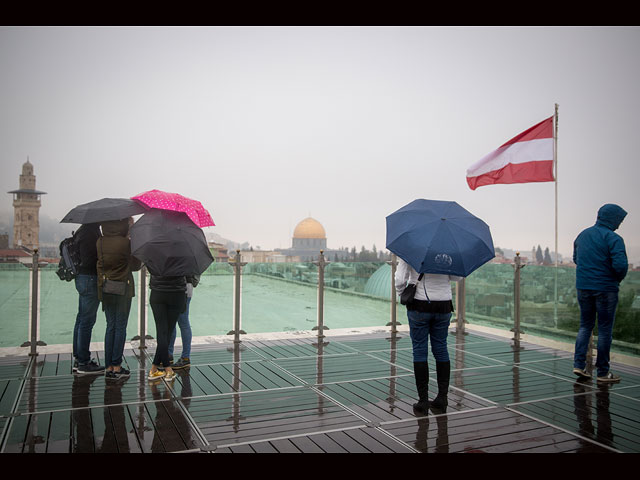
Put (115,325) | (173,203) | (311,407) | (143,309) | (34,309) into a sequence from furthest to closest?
1. (143,309)
2. (34,309)
3. (115,325)
4. (173,203)
5. (311,407)

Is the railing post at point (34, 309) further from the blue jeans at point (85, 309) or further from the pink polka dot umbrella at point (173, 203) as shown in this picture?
the pink polka dot umbrella at point (173, 203)

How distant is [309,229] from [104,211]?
14274cm

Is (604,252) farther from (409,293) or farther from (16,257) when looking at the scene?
(16,257)

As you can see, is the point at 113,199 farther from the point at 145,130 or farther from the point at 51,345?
the point at 145,130

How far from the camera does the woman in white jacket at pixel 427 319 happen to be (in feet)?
14.5

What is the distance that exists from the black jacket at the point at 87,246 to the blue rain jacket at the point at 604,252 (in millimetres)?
5195

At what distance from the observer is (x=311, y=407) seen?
4.76m

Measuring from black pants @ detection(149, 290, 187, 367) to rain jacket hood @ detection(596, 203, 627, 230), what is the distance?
14.6ft

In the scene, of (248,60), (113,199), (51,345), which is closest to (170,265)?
(113,199)

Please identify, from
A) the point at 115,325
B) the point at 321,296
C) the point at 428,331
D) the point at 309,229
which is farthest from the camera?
the point at 309,229

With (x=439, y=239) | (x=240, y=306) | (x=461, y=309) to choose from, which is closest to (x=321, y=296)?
(x=240, y=306)

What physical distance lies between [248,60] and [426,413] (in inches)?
859
